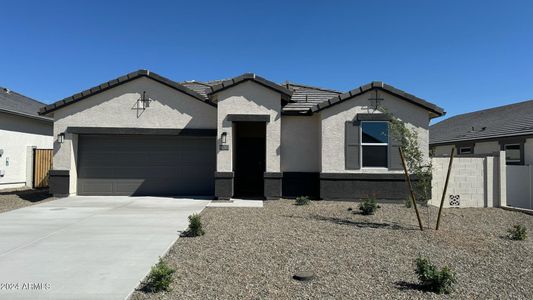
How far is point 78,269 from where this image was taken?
202 inches

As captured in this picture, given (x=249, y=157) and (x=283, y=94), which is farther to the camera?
(x=249, y=157)

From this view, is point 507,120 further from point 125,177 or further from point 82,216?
point 82,216

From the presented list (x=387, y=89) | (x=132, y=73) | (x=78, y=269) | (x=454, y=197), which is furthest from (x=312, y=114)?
(x=78, y=269)

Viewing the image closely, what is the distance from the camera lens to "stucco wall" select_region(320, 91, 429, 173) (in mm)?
12273

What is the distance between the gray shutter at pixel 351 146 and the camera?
12.2 m

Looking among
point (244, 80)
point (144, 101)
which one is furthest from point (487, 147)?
point (144, 101)

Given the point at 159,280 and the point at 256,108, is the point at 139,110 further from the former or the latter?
the point at 159,280

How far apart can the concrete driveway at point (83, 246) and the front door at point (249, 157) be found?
146 inches

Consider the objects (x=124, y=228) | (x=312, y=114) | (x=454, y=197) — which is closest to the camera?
(x=124, y=228)

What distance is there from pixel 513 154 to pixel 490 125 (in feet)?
14.0

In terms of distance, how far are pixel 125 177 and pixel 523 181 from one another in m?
15.4

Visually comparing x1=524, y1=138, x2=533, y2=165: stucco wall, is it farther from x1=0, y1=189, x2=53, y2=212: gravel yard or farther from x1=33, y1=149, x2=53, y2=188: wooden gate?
x1=33, y1=149, x2=53, y2=188: wooden gate

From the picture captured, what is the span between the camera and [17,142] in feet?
54.4

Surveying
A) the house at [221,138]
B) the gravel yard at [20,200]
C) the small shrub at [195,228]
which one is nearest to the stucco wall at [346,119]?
the house at [221,138]
